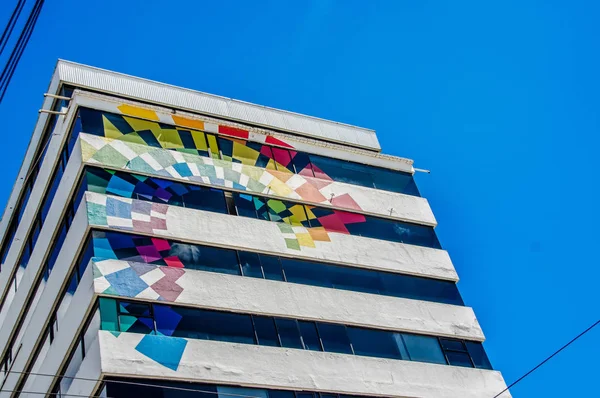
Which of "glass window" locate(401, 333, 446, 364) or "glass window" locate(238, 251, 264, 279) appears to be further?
"glass window" locate(401, 333, 446, 364)

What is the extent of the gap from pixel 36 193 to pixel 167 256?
7316mm

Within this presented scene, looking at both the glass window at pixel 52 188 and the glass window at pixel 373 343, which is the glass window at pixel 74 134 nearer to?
the glass window at pixel 52 188

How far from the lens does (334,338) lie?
2652 centimetres

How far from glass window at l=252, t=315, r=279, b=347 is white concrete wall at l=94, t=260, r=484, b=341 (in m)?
0.20

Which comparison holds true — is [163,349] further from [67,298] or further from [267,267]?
[267,267]

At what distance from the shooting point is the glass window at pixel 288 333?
25562mm

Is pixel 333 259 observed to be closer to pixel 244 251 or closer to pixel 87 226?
pixel 244 251

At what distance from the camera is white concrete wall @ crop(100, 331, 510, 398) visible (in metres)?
22.7

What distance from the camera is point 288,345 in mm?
25500

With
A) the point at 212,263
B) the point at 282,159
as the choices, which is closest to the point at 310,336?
the point at 212,263

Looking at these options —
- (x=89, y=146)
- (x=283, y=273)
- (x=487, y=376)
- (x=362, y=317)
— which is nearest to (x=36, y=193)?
(x=89, y=146)

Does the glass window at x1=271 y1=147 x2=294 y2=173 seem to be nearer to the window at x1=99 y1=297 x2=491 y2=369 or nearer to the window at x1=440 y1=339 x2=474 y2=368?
the window at x1=99 y1=297 x2=491 y2=369

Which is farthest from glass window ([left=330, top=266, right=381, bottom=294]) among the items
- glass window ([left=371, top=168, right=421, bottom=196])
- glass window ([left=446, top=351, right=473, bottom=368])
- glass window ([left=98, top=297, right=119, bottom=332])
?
glass window ([left=98, top=297, right=119, bottom=332])

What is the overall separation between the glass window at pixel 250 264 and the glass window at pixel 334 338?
7.85 feet
